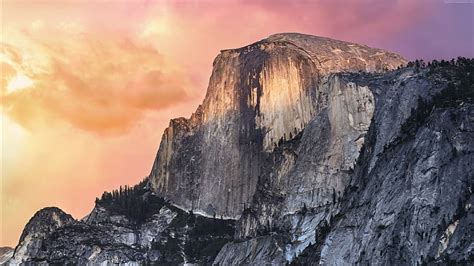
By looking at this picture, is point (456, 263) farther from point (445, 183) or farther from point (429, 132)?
point (429, 132)

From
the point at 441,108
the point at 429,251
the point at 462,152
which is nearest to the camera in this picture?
the point at 429,251

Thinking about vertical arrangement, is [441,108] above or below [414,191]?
above

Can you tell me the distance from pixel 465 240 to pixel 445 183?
63.8 ft

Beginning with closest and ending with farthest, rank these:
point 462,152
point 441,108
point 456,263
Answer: point 456,263 < point 462,152 < point 441,108

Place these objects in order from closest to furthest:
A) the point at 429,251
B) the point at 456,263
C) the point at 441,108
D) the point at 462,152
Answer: the point at 456,263
the point at 429,251
the point at 462,152
the point at 441,108

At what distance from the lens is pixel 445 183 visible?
18100 cm

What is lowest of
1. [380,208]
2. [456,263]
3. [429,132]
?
[456,263]

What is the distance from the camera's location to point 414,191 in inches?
7357

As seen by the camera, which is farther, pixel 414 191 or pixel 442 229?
pixel 414 191

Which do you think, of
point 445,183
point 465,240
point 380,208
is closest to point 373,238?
point 380,208

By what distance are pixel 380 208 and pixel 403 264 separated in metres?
19.2

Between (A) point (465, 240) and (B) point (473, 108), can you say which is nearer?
(A) point (465, 240)

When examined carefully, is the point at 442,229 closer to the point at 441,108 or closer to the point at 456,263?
the point at 456,263

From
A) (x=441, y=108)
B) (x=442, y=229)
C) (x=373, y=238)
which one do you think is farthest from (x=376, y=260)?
(x=441, y=108)
